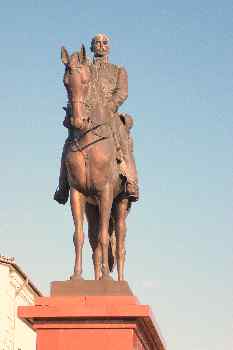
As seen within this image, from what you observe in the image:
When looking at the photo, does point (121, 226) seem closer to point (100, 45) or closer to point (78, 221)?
point (78, 221)

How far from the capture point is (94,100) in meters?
12.5

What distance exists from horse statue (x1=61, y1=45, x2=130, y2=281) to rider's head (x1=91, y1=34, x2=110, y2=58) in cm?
125

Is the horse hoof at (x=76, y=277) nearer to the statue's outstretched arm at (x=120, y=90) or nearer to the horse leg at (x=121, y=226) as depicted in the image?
the horse leg at (x=121, y=226)

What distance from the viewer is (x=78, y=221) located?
12422 millimetres

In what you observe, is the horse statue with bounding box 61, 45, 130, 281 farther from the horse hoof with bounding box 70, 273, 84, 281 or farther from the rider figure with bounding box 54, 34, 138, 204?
the rider figure with bounding box 54, 34, 138, 204

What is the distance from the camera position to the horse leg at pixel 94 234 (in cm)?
1301

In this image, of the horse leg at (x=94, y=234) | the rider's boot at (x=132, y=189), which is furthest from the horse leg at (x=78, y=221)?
the rider's boot at (x=132, y=189)

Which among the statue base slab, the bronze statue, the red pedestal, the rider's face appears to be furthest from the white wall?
the red pedestal

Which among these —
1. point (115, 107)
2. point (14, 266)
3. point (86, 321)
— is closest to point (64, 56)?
point (115, 107)

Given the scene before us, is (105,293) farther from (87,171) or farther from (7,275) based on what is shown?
(7,275)

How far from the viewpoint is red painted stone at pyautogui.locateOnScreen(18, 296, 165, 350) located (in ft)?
37.4

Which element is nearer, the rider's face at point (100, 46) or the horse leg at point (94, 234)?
the horse leg at point (94, 234)

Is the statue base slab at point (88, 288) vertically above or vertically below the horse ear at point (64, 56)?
below

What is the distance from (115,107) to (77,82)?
134 cm
